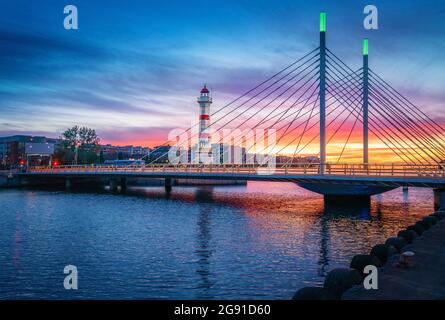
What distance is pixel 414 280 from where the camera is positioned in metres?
15.0

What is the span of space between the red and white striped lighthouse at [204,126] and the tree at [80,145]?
4377 cm

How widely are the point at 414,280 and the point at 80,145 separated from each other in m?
150

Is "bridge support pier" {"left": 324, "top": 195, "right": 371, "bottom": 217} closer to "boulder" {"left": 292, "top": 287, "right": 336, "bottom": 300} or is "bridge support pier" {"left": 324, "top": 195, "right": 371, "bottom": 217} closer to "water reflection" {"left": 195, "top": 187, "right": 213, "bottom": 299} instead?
"water reflection" {"left": 195, "top": 187, "right": 213, "bottom": 299}

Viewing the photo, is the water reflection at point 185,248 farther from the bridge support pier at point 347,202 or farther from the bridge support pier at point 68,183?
the bridge support pier at point 68,183

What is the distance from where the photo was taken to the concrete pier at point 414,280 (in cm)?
1344

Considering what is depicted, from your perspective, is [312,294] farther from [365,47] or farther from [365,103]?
[365,47]

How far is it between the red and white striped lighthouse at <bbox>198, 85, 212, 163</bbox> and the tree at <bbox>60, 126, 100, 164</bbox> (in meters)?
43.8

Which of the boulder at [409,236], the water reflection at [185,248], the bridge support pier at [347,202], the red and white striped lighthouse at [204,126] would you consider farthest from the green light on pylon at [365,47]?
the red and white striped lighthouse at [204,126]

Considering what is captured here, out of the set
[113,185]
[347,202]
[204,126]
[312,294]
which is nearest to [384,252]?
[312,294]

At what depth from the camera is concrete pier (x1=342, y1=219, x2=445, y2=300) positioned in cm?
1344
